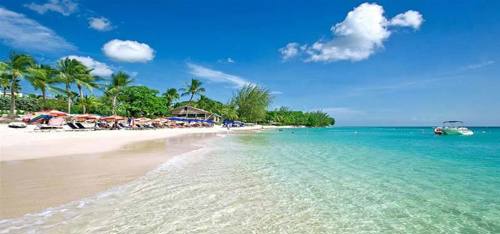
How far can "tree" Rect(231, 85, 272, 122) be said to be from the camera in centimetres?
7612

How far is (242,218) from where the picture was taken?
15.1 feet

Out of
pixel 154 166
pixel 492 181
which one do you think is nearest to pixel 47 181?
pixel 154 166

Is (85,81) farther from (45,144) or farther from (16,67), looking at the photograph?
(45,144)

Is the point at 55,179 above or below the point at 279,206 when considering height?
above

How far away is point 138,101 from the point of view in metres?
51.0

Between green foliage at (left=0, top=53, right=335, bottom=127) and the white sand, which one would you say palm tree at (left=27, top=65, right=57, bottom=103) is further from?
the white sand

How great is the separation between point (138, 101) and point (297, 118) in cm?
6920

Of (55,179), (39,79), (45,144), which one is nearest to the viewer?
(55,179)

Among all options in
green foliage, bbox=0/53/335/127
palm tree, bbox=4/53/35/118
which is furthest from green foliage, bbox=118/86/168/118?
palm tree, bbox=4/53/35/118

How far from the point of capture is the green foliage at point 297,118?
99.5 m

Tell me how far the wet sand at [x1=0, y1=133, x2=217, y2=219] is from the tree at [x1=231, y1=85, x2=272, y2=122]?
66.3 meters

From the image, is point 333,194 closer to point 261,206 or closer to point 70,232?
point 261,206

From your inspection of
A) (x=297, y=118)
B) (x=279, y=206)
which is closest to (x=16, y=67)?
(x=279, y=206)

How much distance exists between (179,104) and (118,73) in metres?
25.0
